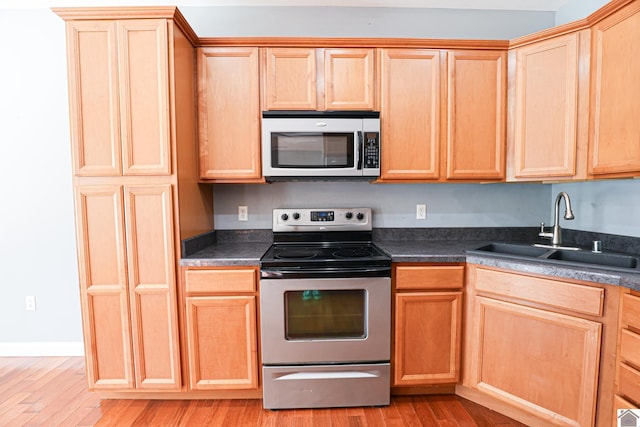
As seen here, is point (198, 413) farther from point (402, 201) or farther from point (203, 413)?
point (402, 201)

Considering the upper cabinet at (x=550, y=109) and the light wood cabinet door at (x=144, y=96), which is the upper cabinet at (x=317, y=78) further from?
the upper cabinet at (x=550, y=109)

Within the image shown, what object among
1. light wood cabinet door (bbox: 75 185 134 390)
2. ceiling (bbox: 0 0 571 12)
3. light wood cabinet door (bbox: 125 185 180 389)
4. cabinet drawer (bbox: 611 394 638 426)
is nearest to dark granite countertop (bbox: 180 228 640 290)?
light wood cabinet door (bbox: 125 185 180 389)

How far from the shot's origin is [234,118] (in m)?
2.11

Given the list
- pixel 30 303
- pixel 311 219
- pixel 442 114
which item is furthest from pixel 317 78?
pixel 30 303

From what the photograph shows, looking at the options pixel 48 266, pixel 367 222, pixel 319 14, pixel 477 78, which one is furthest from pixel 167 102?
pixel 477 78

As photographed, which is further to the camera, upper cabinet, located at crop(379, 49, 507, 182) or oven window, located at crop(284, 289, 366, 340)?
upper cabinet, located at crop(379, 49, 507, 182)

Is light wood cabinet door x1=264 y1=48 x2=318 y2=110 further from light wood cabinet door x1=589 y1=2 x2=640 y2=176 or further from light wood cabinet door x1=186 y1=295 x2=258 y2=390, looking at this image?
light wood cabinet door x1=589 y1=2 x2=640 y2=176

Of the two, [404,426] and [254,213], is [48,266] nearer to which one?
[254,213]

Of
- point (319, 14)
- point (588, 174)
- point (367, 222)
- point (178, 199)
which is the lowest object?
point (367, 222)

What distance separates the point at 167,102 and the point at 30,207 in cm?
162

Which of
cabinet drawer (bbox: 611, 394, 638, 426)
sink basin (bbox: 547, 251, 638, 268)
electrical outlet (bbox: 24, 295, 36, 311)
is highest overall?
sink basin (bbox: 547, 251, 638, 268)

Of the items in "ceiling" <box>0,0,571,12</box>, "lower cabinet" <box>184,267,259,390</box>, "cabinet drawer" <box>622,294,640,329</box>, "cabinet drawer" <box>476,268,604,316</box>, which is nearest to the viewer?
"cabinet drawer" <box>622,294,640,329</box>

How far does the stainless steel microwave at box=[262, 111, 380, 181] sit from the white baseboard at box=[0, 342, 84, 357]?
7.13 feet

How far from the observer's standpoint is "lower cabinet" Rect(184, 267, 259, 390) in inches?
73.0
